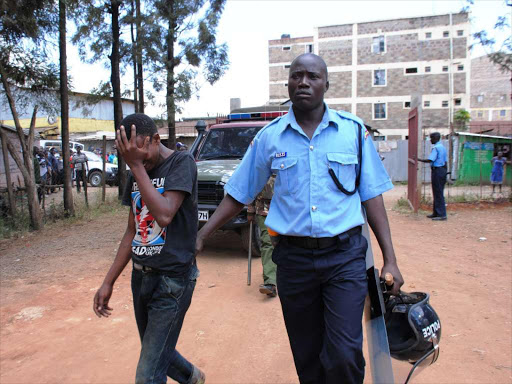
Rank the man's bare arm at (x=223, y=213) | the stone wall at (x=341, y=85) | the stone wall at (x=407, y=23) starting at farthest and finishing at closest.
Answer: the stone wall at (x=341, y=85) < the stone wall at (x=407, y=23) < the man's bare arm at (x=223, y=213)

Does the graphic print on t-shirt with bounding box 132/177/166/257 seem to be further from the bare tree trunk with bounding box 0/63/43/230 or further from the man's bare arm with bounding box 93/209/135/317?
the bare tree trunk with bounding box 0/63/43/230

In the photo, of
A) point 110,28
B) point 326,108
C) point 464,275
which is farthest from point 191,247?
point 110,28

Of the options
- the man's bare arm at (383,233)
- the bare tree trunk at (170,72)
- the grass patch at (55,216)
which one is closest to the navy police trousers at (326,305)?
the man's bare arm at (383,233)

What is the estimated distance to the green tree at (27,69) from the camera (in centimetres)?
773

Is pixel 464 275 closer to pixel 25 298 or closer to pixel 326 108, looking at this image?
pixel 326 108

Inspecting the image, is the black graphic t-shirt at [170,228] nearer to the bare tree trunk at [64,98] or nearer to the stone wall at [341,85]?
the bare tree trunk at [64,98]

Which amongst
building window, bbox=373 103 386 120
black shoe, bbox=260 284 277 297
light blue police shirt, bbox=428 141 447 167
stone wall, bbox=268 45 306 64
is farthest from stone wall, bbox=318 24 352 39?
black shoe, bbox=260 284 277 297

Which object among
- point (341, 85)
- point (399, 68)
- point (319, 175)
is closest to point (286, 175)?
point (319, 175)

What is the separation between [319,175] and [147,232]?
0.95 metres

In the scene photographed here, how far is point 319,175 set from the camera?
83.7 inches

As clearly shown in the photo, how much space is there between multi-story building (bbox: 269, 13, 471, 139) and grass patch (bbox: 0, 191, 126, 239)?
32.5 meters

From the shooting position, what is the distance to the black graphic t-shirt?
7.11 feet

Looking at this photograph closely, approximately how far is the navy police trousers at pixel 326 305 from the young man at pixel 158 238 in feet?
1.72

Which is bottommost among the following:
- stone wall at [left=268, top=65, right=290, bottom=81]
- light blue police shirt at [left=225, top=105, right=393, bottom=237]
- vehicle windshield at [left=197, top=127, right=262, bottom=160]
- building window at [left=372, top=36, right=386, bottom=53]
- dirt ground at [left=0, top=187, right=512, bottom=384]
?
dirt ground at [left=0, top=187, right=512, bottom=384]
